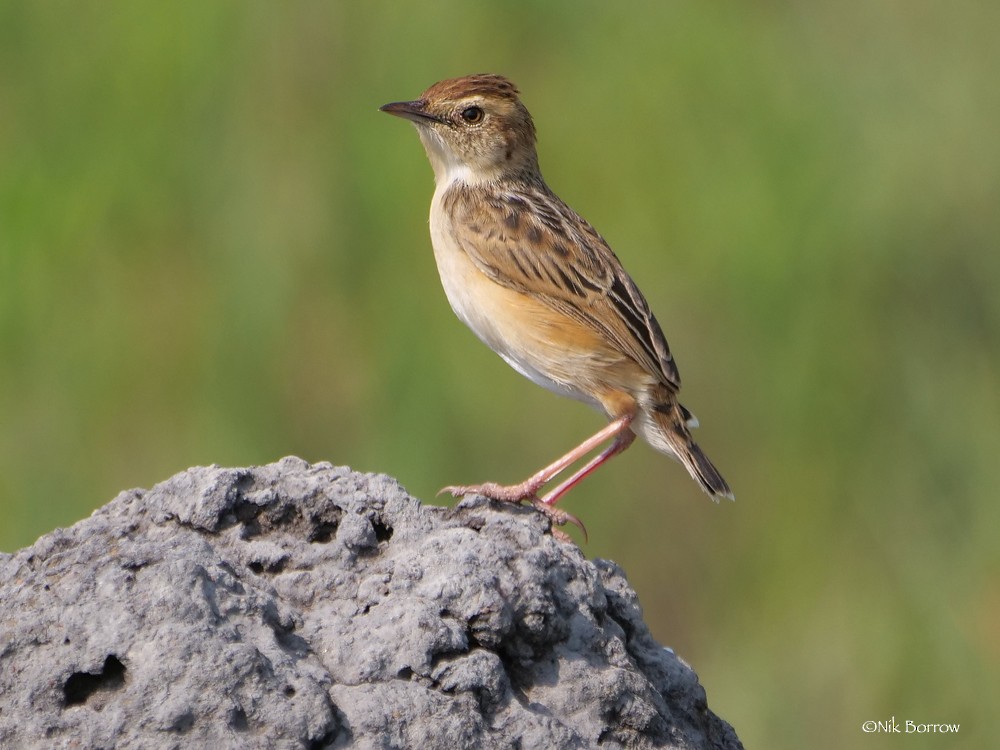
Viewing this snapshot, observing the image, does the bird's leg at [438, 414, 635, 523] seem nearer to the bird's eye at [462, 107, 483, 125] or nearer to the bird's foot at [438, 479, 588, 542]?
the bird's foot at [438, 479, 588, 542]

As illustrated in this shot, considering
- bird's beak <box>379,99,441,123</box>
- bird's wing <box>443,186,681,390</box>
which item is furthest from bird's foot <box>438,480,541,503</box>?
bird's beak <box>379,99,441,123</box>

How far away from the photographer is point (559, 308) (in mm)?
6570

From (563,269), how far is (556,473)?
1.18 m

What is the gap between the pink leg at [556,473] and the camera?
5.11 metres

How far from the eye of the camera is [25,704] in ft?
12.4

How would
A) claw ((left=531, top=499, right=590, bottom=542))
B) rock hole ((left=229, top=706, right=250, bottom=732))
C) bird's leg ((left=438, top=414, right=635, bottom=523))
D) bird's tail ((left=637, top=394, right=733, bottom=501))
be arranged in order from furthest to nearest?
bird's tail ((left=637, top=394, right=733, bottom=501)) < bird's leg ((left=438, top=414, right=635, bottom=523)) < claw ((left=531, top=499, right=590, bottom=542)) < rock hole ((left=229, top=706, right=250, bottom=732))

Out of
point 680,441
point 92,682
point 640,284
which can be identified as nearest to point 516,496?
point 680,441

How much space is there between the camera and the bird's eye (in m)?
7.39

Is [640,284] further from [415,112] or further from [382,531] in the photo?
[382,531]

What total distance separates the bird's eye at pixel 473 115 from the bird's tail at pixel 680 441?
Answer: 1.72 meters

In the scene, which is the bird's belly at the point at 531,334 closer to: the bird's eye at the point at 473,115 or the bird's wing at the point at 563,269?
the bird's wing at the point at 563,269

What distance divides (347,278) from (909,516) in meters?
3.70

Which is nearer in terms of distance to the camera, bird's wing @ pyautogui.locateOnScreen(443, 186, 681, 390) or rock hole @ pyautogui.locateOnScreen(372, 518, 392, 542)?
rock hole @ pyautogui.locateOnScreen(372, 518, 392, 542)

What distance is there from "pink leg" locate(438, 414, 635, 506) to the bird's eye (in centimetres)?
174
